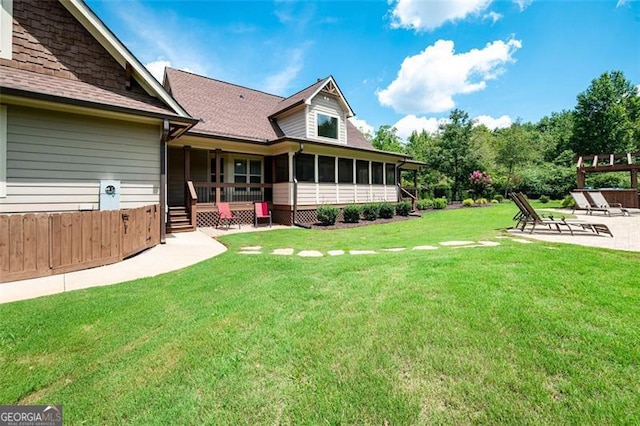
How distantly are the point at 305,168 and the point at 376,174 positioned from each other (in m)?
5.69

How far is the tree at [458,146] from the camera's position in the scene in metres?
27.1

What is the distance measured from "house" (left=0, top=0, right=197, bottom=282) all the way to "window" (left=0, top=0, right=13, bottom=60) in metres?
0.02

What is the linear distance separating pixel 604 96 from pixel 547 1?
121 feet

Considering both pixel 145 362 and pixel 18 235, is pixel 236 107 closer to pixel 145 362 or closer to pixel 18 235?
pixel 18 235

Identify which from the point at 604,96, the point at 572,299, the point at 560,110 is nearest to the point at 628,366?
the point at 572,299

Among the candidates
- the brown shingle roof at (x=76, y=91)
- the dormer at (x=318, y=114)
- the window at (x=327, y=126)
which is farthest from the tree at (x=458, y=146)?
the brown shingle roof at (x=76, y=91)

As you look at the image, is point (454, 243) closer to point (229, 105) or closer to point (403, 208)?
point (403, 208)

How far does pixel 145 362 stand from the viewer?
2.56m

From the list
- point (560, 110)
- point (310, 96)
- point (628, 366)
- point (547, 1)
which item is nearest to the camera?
point (628, 366)

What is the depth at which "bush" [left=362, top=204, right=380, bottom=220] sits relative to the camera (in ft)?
47.4

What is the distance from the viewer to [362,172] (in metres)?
16.8

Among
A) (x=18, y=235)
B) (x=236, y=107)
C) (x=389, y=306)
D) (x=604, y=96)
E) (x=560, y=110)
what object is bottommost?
(x=389, y=306)

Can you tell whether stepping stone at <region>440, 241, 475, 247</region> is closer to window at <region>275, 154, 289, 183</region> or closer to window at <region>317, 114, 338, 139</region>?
window at <region>275, 154, 289, 183</region>

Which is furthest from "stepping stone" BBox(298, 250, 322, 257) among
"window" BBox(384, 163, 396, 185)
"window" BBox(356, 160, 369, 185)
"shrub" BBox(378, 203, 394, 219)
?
"window" BBox(384, 163, 396, 185)
